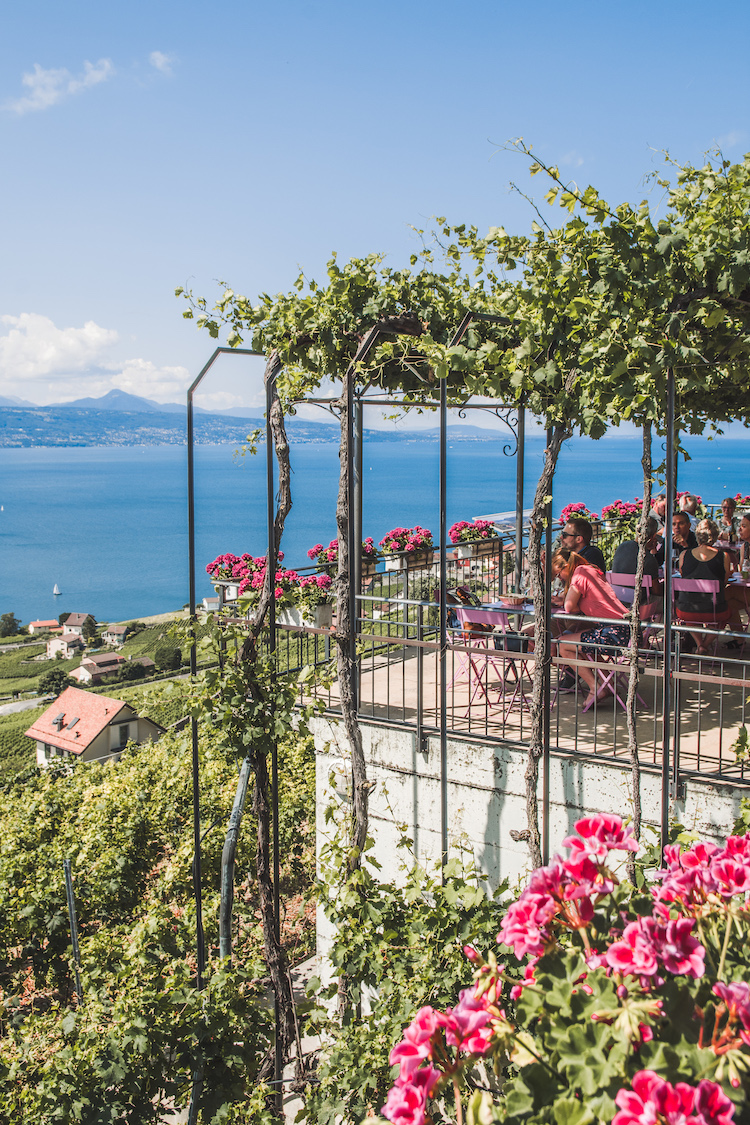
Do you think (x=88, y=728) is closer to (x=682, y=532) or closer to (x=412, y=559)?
(x=412, y=559)

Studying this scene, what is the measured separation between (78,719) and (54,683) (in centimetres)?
2336

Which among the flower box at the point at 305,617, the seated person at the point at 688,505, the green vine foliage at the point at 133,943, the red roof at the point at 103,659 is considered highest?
the seated person at the point at 688,505

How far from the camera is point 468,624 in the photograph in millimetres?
5496

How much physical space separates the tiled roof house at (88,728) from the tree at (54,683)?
61.2ft

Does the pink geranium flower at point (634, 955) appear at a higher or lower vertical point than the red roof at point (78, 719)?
higher

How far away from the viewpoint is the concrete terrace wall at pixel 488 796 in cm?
383

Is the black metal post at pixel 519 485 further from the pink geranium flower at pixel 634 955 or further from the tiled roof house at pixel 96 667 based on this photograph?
the tiled roof house at pixel 96 667

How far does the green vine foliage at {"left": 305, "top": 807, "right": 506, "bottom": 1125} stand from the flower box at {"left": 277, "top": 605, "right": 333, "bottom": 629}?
95.8 inches

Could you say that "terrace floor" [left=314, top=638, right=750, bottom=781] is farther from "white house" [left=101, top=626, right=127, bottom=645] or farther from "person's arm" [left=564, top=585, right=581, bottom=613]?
"white house" [left=101, top=626, right=127, bottom=645]

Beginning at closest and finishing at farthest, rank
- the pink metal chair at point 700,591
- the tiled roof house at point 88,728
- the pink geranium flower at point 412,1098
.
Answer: the pink geranium flower at point 412,1098 < the pink metal chair at point 700,591 < the tiled roof house at point 88,728

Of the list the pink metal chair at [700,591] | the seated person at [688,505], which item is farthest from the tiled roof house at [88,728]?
the pink metal chair at [700,591]

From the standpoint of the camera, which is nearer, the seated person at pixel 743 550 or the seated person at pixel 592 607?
the seated person at pixel 592 607

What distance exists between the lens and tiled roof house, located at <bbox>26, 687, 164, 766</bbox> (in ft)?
144

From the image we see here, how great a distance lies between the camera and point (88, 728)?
145 ft
